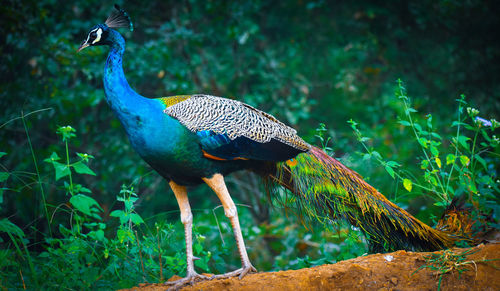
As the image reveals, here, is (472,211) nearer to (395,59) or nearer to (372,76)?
(395,59)

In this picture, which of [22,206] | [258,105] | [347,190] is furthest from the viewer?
[258,105]

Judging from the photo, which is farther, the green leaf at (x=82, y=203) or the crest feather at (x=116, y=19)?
the crest feather at (x=116, y=19)

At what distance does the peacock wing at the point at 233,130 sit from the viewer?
11.2 feet

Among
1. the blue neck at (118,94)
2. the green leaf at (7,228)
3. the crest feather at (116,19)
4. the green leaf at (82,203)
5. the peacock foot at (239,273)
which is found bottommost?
the peacock foot at (239,273)

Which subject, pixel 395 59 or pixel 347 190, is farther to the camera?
pixel 395 59

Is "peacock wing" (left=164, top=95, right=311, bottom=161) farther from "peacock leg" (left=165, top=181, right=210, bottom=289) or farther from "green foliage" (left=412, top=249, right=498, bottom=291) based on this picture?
"green foliage" (left=412, top=249, right=498, bottom=291)

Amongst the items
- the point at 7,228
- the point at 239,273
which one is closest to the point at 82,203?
the point at 7,228

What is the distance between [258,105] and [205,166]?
324cm

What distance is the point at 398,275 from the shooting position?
9.73 ft

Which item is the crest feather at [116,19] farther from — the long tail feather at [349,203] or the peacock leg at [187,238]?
the long tail feather at [349,203]

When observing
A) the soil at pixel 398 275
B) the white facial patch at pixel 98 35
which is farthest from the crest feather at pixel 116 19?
the soil at pixel 398 275

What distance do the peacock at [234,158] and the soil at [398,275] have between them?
47cm

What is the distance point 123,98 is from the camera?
3.37 m

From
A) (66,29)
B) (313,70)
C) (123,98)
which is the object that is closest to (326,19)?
(313,70)
